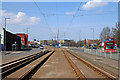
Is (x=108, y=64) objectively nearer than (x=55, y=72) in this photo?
No

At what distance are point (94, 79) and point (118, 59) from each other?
13.7 meters

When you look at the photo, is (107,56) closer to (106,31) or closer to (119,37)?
(119,37)

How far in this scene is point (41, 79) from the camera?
10008 mm

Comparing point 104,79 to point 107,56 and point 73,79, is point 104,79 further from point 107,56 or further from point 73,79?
point 107,56

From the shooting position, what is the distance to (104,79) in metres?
10.1

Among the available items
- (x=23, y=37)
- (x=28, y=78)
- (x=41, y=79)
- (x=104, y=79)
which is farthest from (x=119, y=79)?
(x=23, y=37)

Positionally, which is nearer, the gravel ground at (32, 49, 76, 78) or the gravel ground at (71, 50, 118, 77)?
the gravel ground at (32, 49, 76, 78)

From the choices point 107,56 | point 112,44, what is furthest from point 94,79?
point 112,44

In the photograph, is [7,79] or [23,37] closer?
[7,79]

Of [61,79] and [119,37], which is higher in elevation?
[119,37]

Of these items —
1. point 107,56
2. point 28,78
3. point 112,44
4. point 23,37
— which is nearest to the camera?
point 28,78

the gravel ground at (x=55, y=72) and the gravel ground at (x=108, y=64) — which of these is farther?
the gravel ground at (x=108, y=64)

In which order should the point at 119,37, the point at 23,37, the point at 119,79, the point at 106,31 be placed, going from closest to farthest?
the point at 119,79 → the point at 119,37 → the point at 106,31 → the point at 23,37

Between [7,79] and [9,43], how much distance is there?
5509 cm
